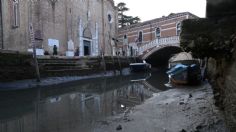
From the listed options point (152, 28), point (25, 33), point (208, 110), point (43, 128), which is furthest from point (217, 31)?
point (152, 28)

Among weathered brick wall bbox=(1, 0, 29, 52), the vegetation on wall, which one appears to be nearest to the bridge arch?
weathered brick wall bbox=(1, 0, 29, 52)

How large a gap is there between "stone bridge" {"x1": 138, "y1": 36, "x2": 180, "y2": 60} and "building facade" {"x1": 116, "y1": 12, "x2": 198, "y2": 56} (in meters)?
1.10

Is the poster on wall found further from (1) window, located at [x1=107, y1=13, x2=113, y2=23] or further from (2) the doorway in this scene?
(1) window, located at [x1=107, y1=13, x2=113, y2=23]

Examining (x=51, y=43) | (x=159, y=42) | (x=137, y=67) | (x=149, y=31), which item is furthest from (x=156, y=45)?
(x=51, y=43)

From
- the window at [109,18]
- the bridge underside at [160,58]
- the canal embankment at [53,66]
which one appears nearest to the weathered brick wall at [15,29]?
the canal embankment at [53,66]

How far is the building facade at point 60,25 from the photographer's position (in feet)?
54.0

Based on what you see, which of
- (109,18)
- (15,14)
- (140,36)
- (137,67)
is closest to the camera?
(15,14)

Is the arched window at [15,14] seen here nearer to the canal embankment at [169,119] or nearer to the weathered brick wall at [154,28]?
the canal embankment at [169,119]

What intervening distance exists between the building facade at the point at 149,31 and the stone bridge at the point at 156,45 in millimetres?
1101

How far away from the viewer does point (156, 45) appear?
2559 centimetres

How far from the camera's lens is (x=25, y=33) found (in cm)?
1738

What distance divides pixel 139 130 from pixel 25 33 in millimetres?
14282

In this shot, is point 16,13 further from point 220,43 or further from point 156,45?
point 220,43

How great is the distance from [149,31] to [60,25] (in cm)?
1310
